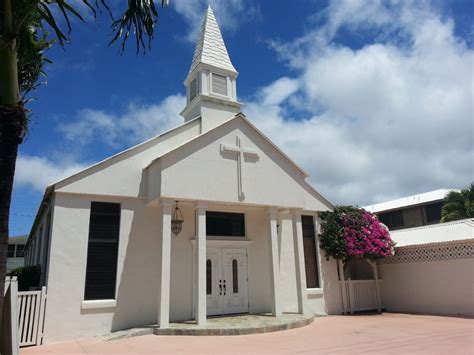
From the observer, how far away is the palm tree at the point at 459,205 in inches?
895

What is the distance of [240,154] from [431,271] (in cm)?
870

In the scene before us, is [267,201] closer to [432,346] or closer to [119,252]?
[119,252]

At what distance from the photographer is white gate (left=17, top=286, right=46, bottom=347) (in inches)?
390

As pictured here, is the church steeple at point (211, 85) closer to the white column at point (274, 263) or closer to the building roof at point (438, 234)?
the white column at point (274, 263)

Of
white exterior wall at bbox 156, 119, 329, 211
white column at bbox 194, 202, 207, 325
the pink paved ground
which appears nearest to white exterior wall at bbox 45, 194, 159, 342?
the pink paved ground

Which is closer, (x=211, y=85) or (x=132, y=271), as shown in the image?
(x=132, y=271)

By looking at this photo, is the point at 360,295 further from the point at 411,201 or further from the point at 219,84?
the point at 411,201

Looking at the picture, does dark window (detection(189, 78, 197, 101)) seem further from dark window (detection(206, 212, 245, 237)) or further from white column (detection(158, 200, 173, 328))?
white column (detection(158, 200, 173, 328))

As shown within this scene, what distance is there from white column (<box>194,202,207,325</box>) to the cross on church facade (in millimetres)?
1432

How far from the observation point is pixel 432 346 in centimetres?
862

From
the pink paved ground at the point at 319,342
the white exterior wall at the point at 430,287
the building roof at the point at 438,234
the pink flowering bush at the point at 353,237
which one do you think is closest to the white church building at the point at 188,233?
the pink flowering bush at the point at 353,237

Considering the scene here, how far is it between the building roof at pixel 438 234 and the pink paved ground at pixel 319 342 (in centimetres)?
332

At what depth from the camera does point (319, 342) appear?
9.33m

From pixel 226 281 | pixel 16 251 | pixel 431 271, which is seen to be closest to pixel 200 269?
pixel 226 281
